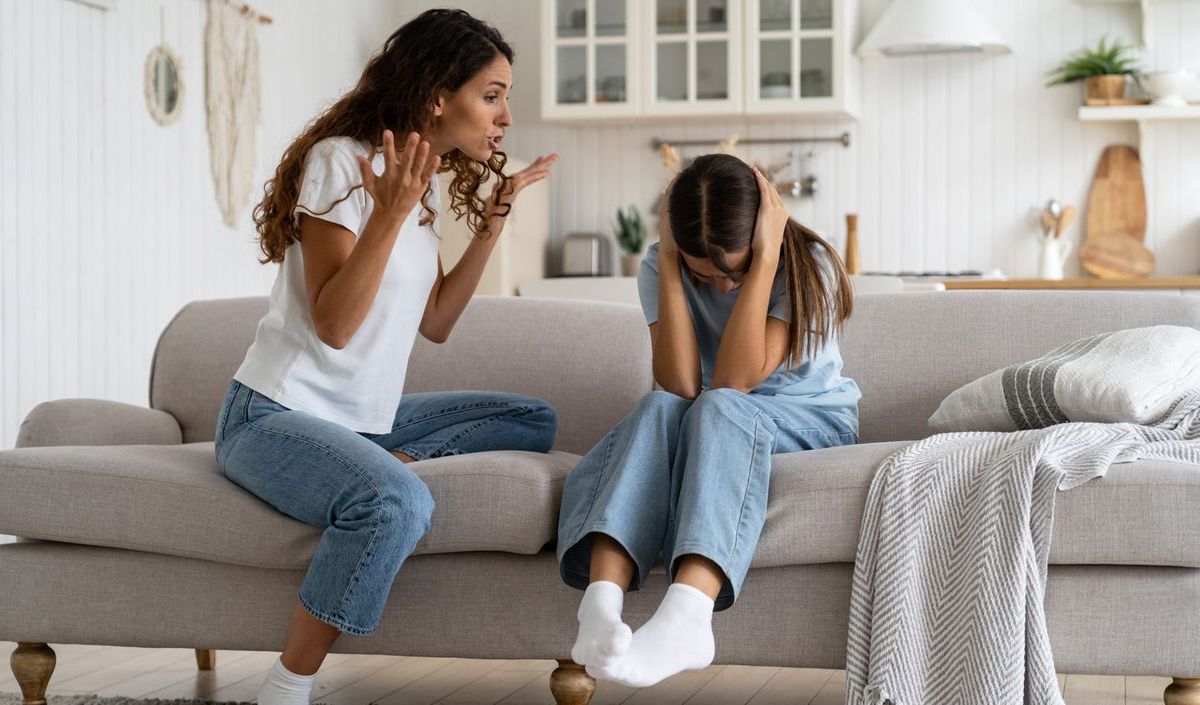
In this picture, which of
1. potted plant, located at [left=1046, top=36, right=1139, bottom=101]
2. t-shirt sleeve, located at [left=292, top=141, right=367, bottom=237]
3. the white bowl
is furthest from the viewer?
potted plant, located at [left=1046, top=36, right=1139, bottom=101]

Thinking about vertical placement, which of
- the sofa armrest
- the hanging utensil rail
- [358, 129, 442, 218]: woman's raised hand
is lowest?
the sofa armrest

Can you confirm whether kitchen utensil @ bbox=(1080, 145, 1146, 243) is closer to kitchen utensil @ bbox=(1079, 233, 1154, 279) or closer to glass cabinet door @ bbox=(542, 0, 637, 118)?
kitchen utensil @ bbox=(1079, 233, 1154, 279)

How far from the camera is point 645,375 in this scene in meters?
2.58

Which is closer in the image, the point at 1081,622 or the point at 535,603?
the point at 1081,622

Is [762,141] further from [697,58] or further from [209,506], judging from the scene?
[209,506]

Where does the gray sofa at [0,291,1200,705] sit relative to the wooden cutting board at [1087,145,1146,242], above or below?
below

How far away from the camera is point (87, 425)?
7.97 feet

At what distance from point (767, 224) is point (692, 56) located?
3.35 m

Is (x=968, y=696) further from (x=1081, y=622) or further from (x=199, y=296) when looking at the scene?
(x=199, y=296)

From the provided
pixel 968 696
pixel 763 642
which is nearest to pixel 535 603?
pixel 763 642

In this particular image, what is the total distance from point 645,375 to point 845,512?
0.79 m

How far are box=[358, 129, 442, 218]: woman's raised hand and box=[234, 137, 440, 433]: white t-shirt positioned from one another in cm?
13

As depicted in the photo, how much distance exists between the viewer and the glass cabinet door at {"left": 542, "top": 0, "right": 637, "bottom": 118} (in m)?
5.30

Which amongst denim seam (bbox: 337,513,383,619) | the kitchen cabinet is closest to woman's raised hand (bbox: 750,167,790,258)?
A: denim seam (bbox: 337,513,383,619)
